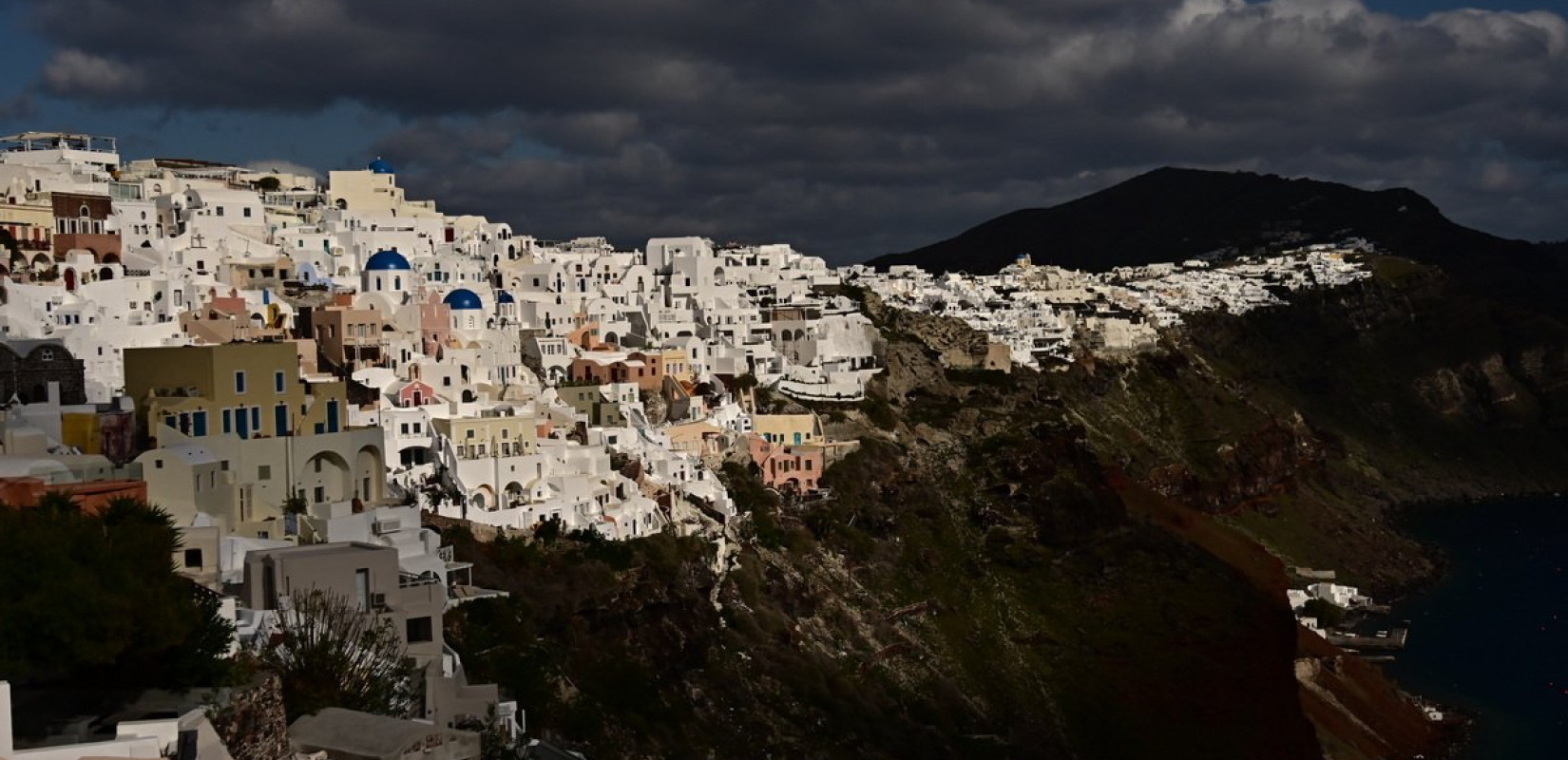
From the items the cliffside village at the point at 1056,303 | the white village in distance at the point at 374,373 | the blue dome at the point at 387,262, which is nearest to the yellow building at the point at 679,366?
the white village in distance at the point at 374,373

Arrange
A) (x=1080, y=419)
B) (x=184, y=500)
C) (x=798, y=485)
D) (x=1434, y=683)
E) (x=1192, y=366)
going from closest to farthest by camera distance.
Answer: (x=184, y=500) < (x=798, y=485) < (x=1434, y=683) < (x=1080, y=419) < (x=1192, y=366)

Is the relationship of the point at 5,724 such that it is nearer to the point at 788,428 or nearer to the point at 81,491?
the point at 81,491

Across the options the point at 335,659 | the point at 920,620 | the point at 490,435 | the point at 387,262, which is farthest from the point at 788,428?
the point at 335,659

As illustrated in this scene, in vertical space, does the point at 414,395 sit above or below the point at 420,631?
above

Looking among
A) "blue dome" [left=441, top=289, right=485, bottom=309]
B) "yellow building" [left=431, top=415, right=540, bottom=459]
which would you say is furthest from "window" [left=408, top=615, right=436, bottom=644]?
"blue dome" [left=441, top=289, right=485, bottom=309]

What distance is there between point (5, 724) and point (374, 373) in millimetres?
37837

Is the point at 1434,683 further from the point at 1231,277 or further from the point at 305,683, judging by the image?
the point at 1231,277

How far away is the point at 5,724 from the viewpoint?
57.1 ft

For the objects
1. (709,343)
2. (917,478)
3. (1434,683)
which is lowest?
(1434,683)

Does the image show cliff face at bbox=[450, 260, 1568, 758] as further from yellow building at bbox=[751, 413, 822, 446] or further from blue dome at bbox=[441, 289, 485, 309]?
blue dome at bbox=[441, 289, 485, 309]

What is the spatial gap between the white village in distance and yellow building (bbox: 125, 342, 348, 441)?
2.3 inches

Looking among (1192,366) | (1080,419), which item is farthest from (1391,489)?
(1080,419)

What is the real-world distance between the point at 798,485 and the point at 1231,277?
135 metres

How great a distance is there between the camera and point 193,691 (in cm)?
2147
